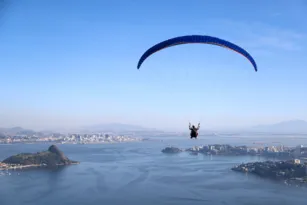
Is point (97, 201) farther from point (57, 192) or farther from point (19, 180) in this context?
point (19, 180)

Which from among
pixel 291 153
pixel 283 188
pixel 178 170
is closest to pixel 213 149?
pixel 291 153

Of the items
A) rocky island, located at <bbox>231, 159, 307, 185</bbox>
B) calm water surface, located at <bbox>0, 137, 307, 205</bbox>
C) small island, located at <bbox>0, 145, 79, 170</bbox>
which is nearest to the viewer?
calm water surface, located at <bbox>0, 137, 307, 205</bbox>

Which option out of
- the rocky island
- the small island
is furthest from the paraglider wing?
the small island

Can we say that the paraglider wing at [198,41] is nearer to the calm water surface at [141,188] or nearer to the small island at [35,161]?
the calm water surface at [141,188]

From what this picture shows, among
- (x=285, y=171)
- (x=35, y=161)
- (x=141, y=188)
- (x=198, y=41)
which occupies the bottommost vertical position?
(x=141, y=188)

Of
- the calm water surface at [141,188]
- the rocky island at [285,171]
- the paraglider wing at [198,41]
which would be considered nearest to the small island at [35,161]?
the calm water surface at [141,188]

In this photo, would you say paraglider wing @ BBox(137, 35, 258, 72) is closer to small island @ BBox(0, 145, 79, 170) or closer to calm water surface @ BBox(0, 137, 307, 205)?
calm water surface @ BBox(0, 137, 307, 205)

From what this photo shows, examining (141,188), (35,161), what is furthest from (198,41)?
(35,161)

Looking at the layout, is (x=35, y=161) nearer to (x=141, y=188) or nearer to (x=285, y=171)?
(x=141, y=188)

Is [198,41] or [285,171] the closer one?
[198,41]
